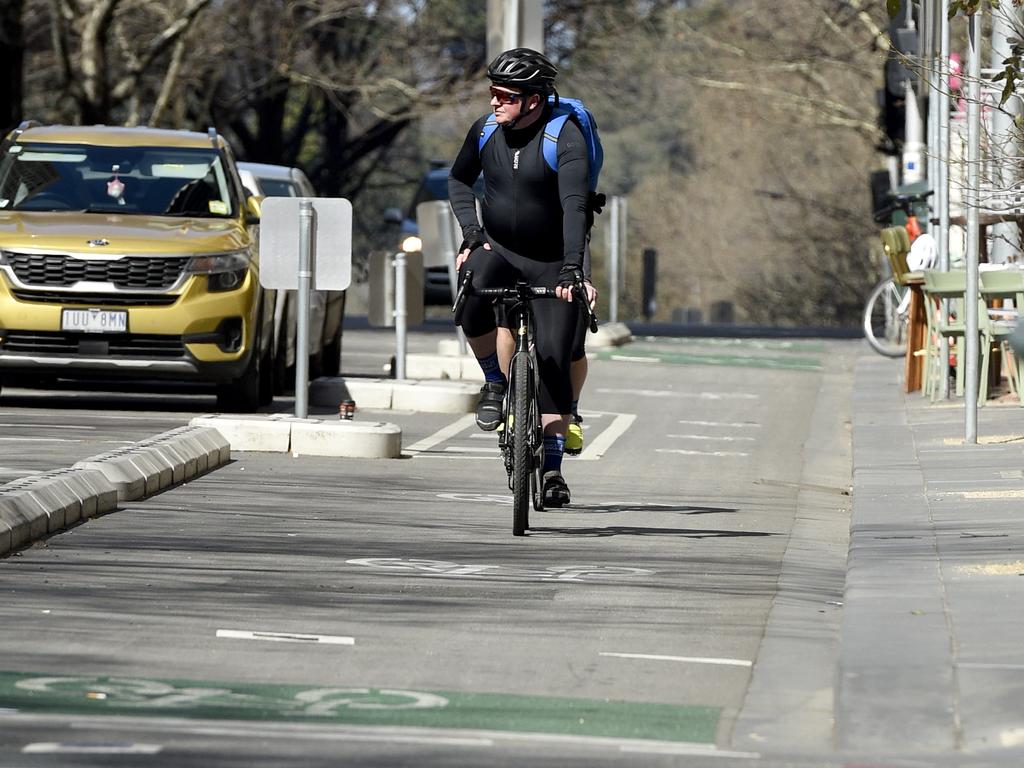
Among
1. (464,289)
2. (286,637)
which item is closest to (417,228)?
(464,289)

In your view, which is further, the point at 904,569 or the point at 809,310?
the point at 809,310

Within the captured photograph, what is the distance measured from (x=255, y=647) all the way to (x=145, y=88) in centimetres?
3534

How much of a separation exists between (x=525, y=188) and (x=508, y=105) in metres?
0.36

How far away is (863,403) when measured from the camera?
18828 mm

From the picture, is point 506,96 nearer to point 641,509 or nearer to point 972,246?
point 641,509

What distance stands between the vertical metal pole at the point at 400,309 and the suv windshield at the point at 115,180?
1997mm

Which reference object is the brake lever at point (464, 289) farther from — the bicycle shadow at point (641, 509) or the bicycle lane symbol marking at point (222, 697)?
the bicycle lane symbol marking at point (222, 697)

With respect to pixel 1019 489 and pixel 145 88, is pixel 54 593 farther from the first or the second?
pixel 145 88

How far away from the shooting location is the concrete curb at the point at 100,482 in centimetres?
913

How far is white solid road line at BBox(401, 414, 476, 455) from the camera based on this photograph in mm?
14641

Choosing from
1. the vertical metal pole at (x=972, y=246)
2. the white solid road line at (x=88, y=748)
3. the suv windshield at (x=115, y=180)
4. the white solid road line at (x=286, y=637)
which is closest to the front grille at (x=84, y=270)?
the suv windshield at (x=115, y=180)

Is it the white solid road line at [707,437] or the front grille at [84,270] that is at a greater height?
the front grille at [84,270]

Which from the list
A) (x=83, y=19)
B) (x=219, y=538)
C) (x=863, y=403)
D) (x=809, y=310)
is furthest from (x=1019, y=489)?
(x=809, y=310)

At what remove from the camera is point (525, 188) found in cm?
1023
